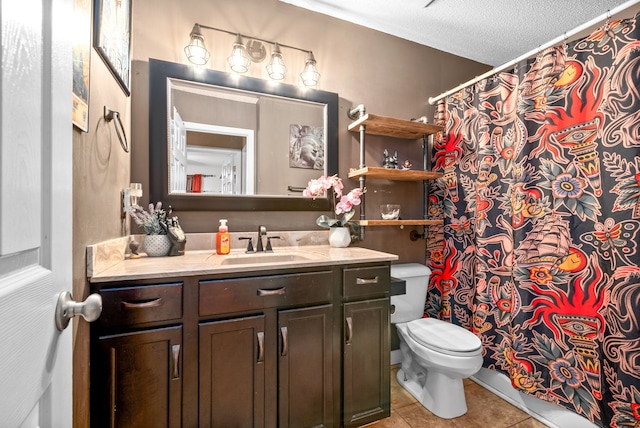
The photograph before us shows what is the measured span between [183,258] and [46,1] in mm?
1159

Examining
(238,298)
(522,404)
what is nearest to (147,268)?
(238,298)

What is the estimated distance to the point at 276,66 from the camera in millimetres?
1842

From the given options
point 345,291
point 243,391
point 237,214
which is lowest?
point 243,391

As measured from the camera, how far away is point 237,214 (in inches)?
70.4

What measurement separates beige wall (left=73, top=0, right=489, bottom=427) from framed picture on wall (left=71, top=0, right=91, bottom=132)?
0.21 ft

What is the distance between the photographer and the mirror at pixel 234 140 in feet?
5.33

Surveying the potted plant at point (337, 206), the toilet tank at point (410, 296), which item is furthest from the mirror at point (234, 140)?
the toilet tank at point (410, 296)

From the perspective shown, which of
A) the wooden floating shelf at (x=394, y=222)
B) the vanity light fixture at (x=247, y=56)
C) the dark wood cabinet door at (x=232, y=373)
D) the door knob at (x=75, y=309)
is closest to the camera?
the door knob at (x=75, y=309)

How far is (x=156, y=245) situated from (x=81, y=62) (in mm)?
861

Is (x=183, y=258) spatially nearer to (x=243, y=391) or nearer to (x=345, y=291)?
(x=243, y=391)

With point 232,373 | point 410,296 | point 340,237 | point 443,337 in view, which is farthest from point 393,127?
point 232,373

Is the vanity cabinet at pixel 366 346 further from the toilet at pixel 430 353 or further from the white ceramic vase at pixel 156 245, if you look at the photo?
the white ceramic vase at pixel 156 245

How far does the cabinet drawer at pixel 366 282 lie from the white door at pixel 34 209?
1.10 m

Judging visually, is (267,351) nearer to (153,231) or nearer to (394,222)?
(153,231)
